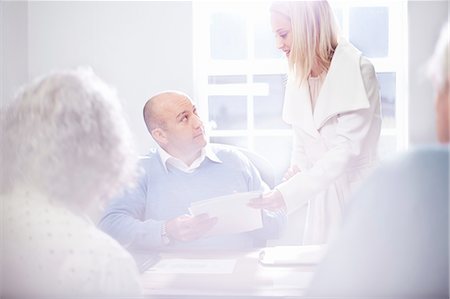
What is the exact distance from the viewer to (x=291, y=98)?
1389 millimetres

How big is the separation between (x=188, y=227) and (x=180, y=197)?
65 millimetres

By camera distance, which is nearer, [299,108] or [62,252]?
[62,252]

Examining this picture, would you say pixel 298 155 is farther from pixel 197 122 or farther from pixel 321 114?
pixel 197 122

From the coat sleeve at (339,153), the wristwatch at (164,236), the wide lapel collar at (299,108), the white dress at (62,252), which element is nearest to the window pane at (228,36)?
the wide lapel collar at (299,108)

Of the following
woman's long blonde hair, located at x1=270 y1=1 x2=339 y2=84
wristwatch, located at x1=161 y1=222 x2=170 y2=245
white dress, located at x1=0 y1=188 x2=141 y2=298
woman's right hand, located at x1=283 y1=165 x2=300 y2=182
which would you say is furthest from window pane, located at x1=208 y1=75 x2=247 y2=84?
white dress, located at x1=0 y1=188 x2=141 y2=298

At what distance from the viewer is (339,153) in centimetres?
138

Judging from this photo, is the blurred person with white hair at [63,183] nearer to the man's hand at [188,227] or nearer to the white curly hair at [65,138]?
the white curly hair at [65,138]

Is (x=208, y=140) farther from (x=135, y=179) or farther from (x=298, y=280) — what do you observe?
(x=298, y=280)

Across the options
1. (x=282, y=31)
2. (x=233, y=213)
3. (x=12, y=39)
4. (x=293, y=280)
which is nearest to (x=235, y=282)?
(x=293, y=280)

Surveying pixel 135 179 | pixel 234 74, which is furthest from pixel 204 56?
pixel 135 179

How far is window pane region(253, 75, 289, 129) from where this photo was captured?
4.56 ft

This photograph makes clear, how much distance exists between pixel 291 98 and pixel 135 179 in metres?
0.36

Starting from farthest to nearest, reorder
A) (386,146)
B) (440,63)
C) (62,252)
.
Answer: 1. (386,146)
2. (440,63)
3. (62,252)

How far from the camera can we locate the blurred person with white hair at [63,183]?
105cm
